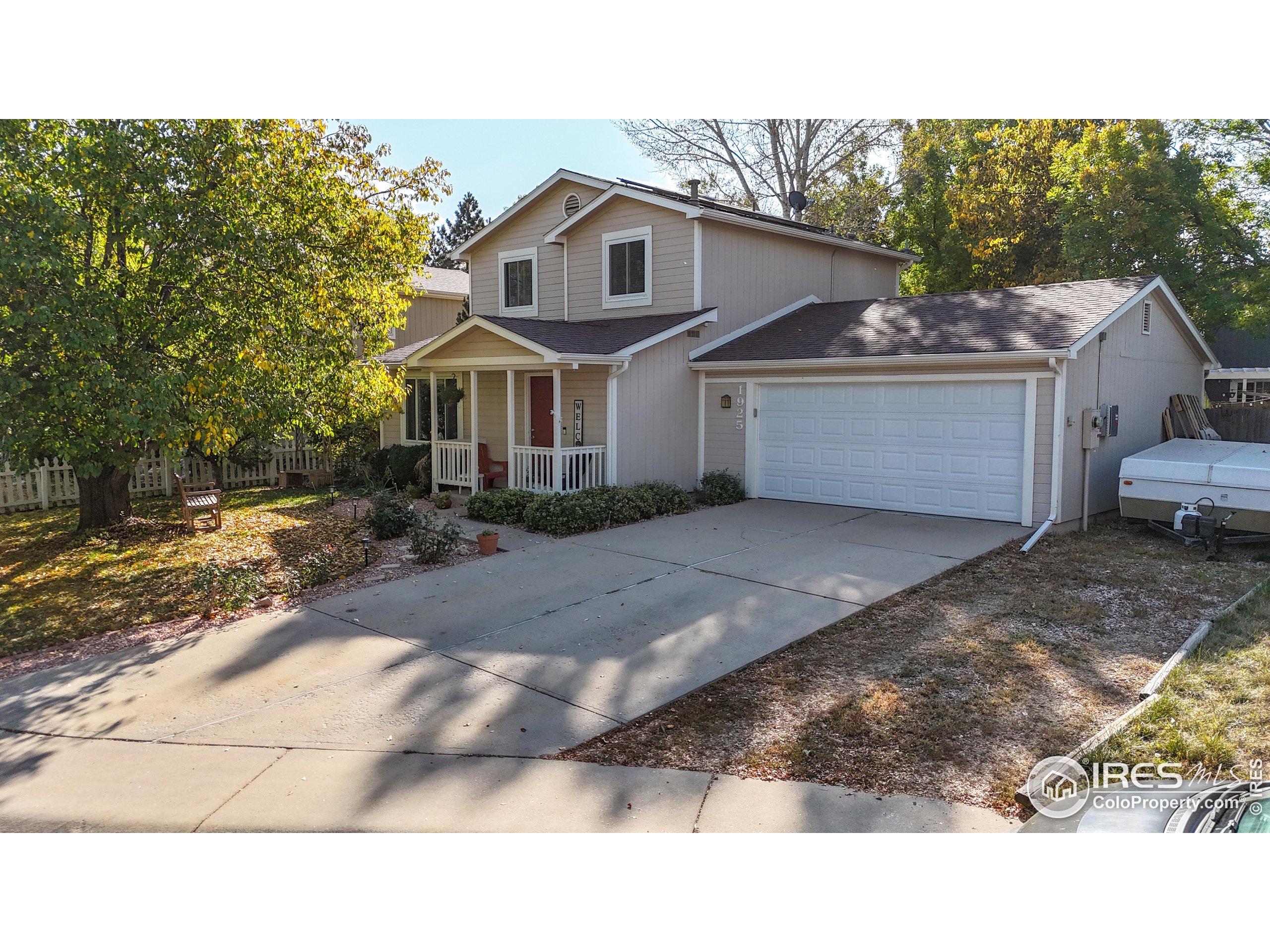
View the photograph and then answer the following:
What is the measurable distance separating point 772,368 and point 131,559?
9460mm

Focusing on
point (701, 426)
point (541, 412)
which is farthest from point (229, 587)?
point (701, 426)

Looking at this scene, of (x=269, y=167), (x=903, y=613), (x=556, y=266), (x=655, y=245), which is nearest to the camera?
(x=903, y=613)

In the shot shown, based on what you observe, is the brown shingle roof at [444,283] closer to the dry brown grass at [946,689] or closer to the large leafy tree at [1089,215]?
the large leafy tree at [1089,215]

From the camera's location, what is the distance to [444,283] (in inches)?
932

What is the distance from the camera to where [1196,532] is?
10008mm

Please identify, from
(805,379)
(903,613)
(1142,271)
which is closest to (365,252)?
(805,379)

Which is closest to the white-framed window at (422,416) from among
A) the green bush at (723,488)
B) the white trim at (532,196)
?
the white trim at (532,196)

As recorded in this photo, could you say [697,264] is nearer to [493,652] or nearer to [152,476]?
[493,652]

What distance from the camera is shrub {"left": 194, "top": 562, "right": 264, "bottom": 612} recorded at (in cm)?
852

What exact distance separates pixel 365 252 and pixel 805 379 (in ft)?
22.5

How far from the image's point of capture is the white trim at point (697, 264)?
46.0 feet

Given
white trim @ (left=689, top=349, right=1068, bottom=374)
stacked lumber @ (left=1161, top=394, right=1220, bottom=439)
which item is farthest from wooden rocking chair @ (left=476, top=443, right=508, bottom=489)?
stacked lumber @ (left=1161, top=394, right=1220, bottom=439)

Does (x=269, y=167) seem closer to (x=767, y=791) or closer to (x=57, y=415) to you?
(x=57, y=415)

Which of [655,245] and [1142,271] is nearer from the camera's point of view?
[655,245]
